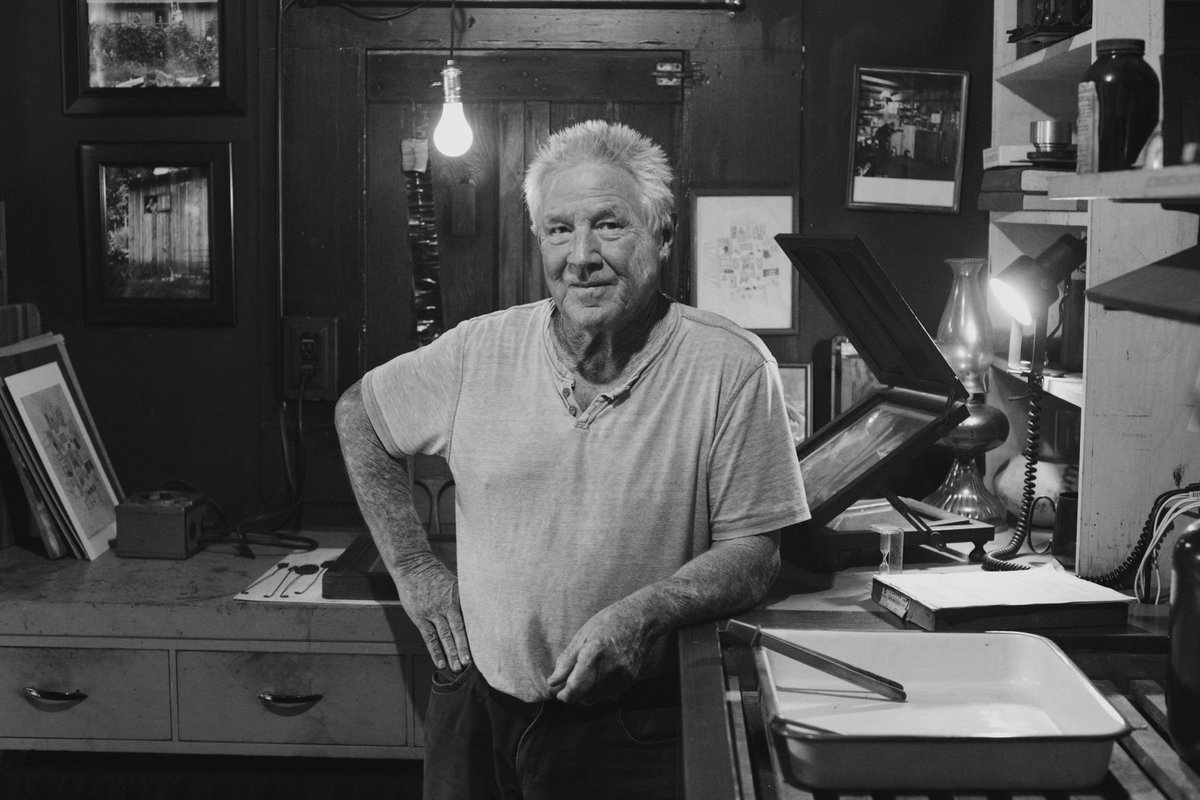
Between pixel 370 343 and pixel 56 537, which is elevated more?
pixel 370 343

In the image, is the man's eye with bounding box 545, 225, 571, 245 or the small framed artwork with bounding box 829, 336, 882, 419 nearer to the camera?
the man's eye with bounding box 545, 225, 571, 245

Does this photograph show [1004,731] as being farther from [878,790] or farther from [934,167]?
[934,167]

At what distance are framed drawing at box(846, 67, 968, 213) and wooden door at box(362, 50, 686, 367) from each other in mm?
481

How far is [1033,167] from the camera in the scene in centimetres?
287

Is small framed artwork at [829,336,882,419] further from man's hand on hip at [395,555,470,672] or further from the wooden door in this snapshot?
man's hand on hip at [395,555,470,672]

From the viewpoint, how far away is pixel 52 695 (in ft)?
9.16

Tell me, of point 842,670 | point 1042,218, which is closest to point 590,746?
point 842,670

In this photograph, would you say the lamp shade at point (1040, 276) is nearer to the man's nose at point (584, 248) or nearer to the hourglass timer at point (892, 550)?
the hourglass timer at point (892, 550)

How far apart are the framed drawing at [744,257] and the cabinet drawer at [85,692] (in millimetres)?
1616

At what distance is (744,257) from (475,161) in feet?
2.44

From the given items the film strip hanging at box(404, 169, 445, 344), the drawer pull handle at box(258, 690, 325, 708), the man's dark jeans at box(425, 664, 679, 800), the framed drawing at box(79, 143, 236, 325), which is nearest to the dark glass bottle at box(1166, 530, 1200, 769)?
the man's dark jeans at box(425, 664, 679, 800)

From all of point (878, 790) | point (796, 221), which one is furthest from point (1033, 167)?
point (878, 790)

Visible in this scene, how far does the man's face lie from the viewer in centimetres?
219

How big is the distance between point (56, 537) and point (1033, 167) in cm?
242
